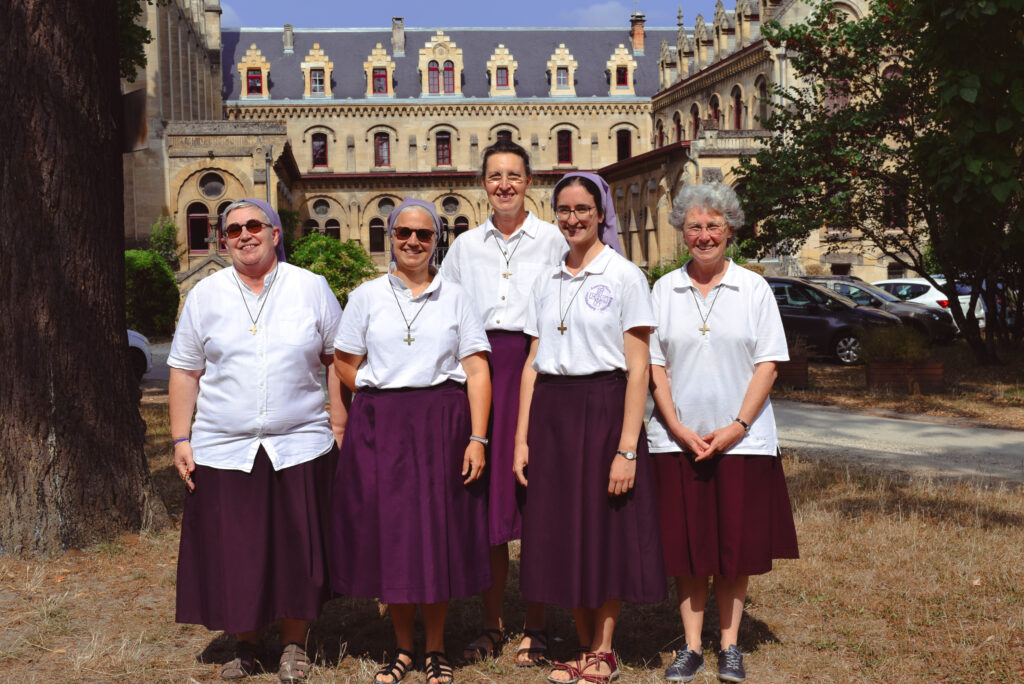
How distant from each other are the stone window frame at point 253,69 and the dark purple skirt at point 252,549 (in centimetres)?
6148

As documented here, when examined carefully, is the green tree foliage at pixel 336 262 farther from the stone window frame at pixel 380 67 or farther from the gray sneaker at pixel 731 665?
the stone window frame at pixel 380 67

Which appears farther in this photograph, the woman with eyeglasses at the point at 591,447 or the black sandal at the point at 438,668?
the black sandal at the point at 438,668

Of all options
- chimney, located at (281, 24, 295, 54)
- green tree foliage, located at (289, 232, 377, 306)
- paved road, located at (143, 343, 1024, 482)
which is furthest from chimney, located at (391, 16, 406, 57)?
paved road, located at (143, 343, 1024, 482)

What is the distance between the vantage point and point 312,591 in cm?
466

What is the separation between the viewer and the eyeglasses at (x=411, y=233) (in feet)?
15.1

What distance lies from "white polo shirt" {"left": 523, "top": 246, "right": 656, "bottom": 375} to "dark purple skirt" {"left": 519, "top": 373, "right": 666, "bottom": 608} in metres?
0.08

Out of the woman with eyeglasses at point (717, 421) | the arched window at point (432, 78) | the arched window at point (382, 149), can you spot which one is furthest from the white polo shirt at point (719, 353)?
the arched window at point (432, 78)

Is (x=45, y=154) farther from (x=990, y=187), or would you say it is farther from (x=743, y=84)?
(x=743, y=84)

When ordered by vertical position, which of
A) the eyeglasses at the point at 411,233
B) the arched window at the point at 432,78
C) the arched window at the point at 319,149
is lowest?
the eyeglasses at the point at 411,233

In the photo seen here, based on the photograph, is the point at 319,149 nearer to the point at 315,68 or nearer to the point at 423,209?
the point at 315,68

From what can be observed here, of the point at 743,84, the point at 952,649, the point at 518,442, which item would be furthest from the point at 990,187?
the point at 743,84

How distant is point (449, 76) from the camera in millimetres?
64125

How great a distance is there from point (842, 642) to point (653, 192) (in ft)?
147

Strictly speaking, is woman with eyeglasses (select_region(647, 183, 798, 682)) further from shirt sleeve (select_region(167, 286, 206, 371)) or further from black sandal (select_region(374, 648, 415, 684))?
shirt sleeve (select_region(167, 286, 206, 371))
